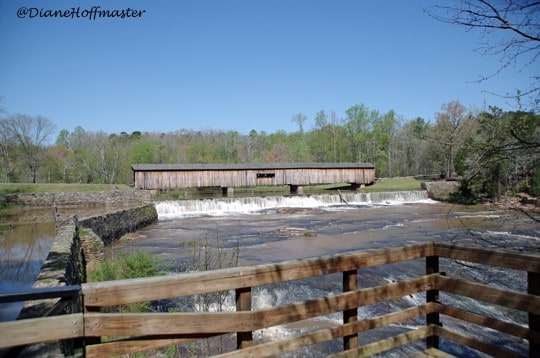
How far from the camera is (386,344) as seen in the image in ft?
10.6

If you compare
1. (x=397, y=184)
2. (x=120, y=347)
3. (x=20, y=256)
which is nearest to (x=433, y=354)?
(x=120, y=347)

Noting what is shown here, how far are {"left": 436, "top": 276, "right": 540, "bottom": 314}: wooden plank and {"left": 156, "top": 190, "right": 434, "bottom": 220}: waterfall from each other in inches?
899

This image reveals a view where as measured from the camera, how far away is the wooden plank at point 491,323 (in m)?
2.86

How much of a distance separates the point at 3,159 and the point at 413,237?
52.9m

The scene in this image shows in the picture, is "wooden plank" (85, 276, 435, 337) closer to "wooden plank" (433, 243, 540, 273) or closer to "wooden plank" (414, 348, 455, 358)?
"wooden plank" (433, 243, 540, 273)

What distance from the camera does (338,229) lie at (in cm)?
1947

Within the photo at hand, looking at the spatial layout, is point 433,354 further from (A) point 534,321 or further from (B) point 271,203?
(B) point 271,203

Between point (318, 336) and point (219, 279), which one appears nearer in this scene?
point (219, 279)

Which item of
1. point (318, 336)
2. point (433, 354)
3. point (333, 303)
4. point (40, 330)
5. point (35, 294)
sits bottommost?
point (433, 354)

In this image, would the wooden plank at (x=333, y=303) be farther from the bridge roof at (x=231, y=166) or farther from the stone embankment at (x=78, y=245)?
the bridge roof at (x=231, y=166)

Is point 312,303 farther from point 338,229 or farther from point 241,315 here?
point 338,229

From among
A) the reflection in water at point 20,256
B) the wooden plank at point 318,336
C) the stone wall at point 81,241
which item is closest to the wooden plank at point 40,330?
the wooden plank at point 318,336

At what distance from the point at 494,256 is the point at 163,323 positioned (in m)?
2.53

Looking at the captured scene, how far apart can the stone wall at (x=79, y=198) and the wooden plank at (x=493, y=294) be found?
27.0 metres
